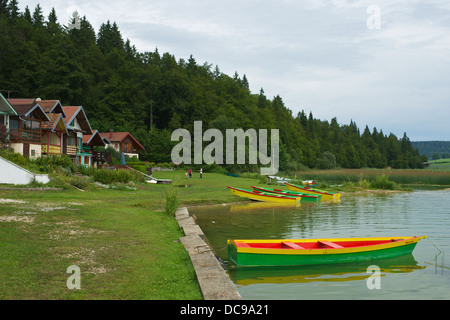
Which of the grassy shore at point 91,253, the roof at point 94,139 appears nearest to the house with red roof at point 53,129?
the roof at point 94,139

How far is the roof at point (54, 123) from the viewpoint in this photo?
40000mm

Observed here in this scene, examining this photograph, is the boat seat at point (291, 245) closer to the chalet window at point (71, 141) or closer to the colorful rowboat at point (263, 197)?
the colorful rowboat at point (263, 197)

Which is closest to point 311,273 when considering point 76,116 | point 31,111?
point 31,111

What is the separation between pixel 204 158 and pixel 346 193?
29820 millimetres

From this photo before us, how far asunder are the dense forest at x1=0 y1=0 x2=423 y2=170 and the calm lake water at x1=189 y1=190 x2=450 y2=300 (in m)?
50.4

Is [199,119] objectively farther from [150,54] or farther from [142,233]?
[142,233]

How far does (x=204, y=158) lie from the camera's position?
230 ft

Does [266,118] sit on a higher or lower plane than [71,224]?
higher

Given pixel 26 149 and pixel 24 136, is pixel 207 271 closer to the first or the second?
pixel 26 149

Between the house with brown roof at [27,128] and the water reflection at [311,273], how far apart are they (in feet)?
102

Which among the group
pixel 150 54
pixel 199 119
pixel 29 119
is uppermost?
pixel 150 54

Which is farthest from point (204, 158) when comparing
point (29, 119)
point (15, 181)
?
point (15, 181)

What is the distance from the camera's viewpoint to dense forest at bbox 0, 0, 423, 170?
79.5m
